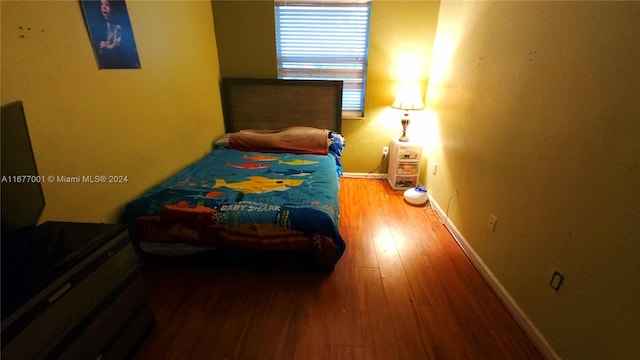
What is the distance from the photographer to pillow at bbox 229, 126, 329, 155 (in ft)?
9.54

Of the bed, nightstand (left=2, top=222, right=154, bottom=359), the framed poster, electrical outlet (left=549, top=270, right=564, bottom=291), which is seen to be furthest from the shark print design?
electrical outlet (left=549, top=270, right=564, bottom=291)

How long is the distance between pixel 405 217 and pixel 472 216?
652 millimetres

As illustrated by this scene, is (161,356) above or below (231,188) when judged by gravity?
below

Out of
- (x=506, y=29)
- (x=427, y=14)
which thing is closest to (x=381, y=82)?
(x=427, y=14)

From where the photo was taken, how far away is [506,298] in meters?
1.61

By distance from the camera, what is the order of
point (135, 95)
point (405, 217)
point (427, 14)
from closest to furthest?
1. point (135, 95)
2. point (405, 217)
3. point (427, 14)

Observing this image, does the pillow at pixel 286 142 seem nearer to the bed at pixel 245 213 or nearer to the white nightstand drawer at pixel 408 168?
the bed at pixel 245 213

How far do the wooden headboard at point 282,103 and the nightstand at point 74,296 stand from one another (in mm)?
2303

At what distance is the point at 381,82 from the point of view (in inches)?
123

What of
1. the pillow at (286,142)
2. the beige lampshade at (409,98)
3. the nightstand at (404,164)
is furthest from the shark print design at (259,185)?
the beige lampshade at (409,98)

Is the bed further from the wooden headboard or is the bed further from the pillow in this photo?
the wooden headboard

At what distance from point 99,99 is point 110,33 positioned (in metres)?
0.41

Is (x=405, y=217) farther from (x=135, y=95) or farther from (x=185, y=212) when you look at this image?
(x=135, y=95)

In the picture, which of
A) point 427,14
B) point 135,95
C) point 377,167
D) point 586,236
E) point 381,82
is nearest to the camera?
point 586,236
